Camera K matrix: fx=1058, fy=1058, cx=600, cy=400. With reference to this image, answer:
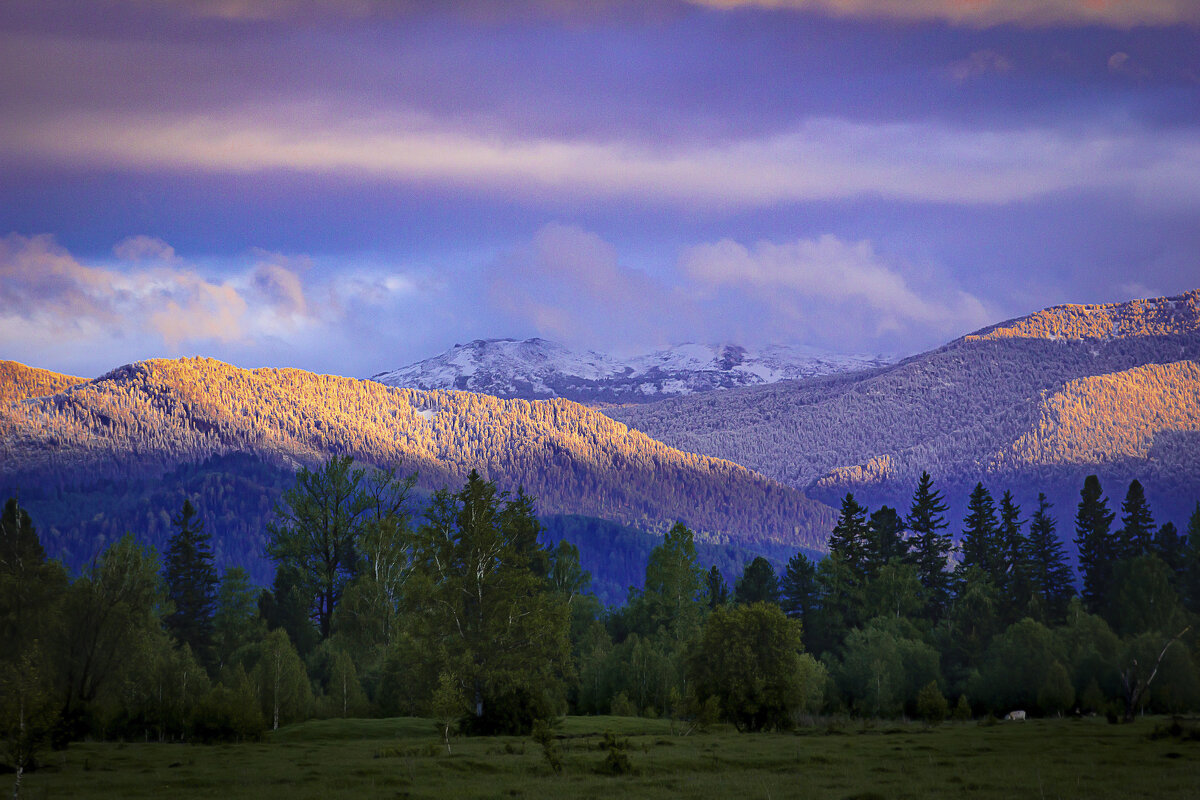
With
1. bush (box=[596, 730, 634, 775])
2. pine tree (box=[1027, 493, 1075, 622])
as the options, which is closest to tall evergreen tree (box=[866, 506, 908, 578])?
pine tree (box=[1027, 493, 1075, 622])

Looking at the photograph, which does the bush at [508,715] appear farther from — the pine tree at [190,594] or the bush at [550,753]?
the pine tree at [190,594]

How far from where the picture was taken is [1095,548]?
142 m

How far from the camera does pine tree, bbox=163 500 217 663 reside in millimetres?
124500

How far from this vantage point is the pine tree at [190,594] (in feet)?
408

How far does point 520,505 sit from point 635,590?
67.3 meters

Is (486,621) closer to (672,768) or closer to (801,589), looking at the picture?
(672,768)

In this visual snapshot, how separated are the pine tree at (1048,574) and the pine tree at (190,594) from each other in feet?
336

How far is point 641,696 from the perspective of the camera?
373 feet

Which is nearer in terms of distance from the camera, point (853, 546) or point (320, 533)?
point (320, 533)

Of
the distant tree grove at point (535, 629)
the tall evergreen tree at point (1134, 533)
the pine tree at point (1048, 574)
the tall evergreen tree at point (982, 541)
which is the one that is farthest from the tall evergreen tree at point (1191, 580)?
the tall evergreen tree at point (982, 541)

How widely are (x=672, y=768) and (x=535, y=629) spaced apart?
84.3 feet

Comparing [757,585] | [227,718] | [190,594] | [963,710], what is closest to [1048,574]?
[757,585]

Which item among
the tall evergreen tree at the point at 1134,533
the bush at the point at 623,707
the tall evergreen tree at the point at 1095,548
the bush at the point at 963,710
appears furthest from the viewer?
the tall evergreen tree at the point at 1095,548

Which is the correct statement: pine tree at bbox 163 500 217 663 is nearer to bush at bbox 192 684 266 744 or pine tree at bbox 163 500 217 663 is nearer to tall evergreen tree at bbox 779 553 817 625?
bush at bbox 192 684 266 744
